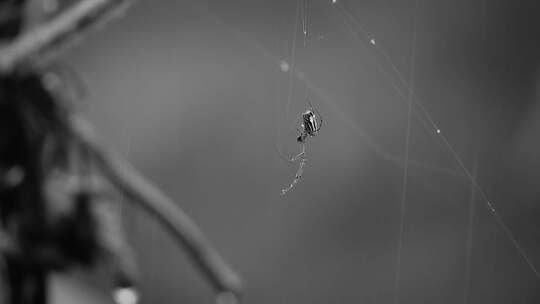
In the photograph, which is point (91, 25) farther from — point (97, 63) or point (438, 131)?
point (97, 63)

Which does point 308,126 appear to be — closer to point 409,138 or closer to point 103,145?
point 409,138

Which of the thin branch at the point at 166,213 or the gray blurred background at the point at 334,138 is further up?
the gray blurred background at the point at 334,138

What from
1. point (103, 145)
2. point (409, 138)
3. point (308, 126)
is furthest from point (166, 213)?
point (308, 126)

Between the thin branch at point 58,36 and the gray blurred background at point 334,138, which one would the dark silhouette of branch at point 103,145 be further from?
the gray blurred background at point 334,138

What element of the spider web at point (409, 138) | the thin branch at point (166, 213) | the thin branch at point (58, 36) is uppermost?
the spider web at point (409, 138)

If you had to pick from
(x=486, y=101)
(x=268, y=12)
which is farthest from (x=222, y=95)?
(x=486, y=101)

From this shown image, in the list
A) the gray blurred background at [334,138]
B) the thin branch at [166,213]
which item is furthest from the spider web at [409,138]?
the thin branch at [166,213]
